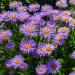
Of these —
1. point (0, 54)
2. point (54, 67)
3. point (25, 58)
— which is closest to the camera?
point (54, 67)

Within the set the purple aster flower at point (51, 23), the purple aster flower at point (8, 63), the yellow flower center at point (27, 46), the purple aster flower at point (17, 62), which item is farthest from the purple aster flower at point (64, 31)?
the purple aster flower at point (8, 63)

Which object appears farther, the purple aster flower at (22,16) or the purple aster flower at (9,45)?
the purple aster flower at (22,16)

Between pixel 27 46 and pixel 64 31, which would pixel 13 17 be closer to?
pixel 27 46

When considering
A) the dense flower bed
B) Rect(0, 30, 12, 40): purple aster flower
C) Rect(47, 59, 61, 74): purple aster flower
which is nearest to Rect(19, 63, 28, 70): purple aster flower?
the dense flower bed

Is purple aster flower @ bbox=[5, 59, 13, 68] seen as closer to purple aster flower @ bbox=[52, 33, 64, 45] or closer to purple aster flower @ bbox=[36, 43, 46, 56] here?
purple aster flower @ bbox=[36, 43, 46, 56]

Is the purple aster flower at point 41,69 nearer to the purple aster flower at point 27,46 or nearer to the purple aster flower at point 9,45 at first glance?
the purple aster flower at point 27,46

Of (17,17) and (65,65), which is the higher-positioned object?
(17,17)

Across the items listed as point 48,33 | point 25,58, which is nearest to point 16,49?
point 25,58

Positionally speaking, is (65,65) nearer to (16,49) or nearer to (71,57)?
(71,57)
